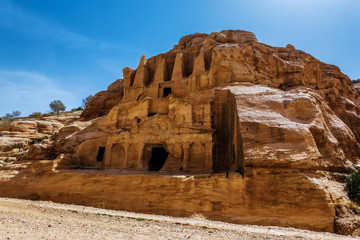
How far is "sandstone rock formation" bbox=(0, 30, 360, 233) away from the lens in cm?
1266

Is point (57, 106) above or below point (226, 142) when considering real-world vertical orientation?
above

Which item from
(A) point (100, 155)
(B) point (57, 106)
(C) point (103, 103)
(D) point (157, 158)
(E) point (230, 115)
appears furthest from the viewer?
(B) point (57, 106)

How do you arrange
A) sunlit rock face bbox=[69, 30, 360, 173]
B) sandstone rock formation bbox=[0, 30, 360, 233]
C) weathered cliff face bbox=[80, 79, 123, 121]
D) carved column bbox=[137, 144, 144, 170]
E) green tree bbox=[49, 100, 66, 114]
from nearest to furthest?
sandstone rock formation bbox=[0, 30, 360, 233] → sunlit rock face bbox=[69, 30, 360, 173] → carved column bbox=[137, 144, 144, 170] → weathered cliff face bbox=[80, 79, 123, 121] → green tree bbox=[49, 100, 66, 114]

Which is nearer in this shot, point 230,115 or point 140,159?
point 230,115

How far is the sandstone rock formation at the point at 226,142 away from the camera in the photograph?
1266 centimetres

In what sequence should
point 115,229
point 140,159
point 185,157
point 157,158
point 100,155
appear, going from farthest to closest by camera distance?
point 100,155
point 157,158
point 140,159
point 185,157
point 115,229

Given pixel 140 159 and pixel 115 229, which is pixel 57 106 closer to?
pixel 140 159

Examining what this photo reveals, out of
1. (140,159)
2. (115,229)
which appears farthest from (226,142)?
(115,229)

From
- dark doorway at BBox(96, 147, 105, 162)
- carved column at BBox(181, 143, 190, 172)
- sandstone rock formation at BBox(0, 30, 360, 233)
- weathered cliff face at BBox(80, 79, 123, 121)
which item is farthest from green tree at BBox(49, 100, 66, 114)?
carved column at BBox(181, 143, 190, 172)

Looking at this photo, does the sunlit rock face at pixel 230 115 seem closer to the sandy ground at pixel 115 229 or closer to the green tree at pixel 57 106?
the sandy ground at pixel 115 229

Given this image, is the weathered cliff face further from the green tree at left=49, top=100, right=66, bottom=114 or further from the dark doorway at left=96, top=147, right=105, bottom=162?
the green tree at left=49, top=100, right=66, bottom=114

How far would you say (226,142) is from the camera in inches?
777

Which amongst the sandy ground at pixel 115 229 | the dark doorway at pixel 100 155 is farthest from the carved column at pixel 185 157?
the dark doorway at pixel 100 155

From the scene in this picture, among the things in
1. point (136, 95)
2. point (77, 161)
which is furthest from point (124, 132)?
point (136, 95)
